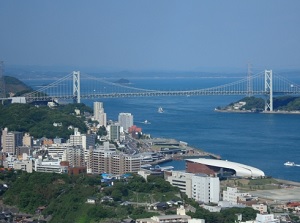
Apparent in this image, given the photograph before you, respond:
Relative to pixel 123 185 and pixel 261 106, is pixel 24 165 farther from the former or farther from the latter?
pixel 261 106

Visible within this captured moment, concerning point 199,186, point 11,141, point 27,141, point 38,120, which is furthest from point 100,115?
point 199,186

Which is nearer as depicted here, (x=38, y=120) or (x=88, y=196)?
(x=88, y=196)

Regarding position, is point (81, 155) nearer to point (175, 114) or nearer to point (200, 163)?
point (200, 163)

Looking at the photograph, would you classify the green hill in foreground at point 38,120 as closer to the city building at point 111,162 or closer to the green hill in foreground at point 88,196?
the city building at point 111,162

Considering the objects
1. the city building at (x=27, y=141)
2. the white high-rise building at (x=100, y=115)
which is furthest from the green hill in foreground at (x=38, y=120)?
the city building at (x=27, y=141)

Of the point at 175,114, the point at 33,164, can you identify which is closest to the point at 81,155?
the point at 33,164

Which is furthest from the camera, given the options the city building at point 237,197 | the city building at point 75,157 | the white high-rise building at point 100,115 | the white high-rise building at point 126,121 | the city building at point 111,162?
the white high-rise building at point 126,121
